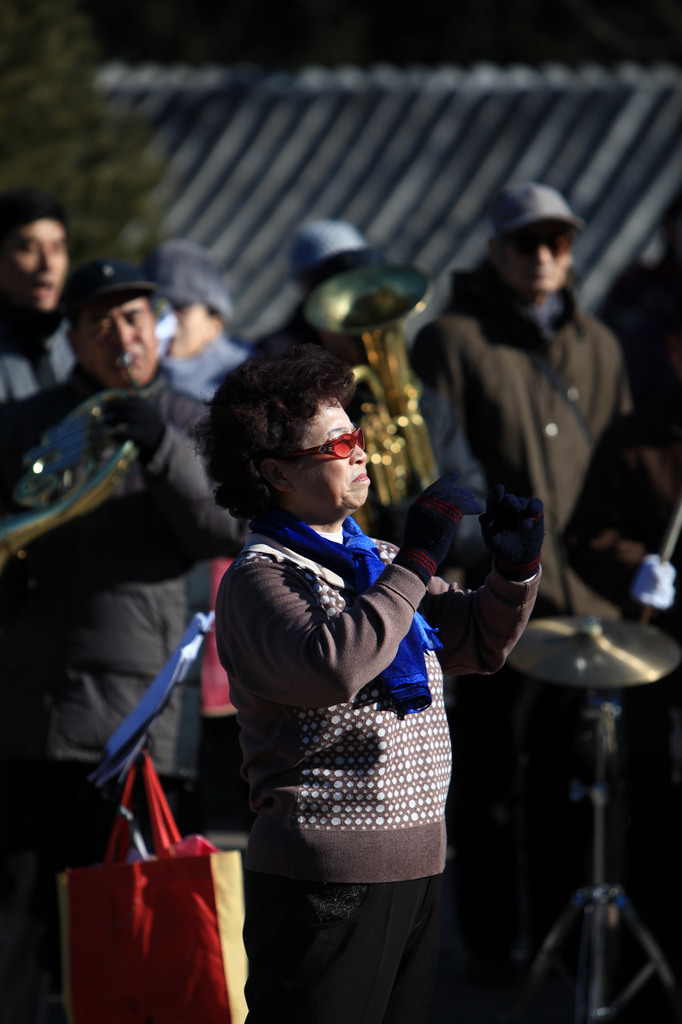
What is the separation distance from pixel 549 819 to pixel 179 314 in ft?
7.53

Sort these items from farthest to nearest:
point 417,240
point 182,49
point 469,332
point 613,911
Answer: point 182,49, point 417,240, point 469,332, point 613,911

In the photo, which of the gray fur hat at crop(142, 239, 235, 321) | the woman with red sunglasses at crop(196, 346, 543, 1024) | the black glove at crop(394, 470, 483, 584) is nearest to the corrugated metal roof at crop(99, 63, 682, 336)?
the gray fur hat at crop(142, 239, 235, 321)

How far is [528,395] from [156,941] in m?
2.34

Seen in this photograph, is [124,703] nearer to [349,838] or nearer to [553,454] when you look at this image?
[349,838]

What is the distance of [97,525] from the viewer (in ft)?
10.8

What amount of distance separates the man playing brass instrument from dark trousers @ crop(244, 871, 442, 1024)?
1.06 m

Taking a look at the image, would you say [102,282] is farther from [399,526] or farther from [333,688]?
[333,688]

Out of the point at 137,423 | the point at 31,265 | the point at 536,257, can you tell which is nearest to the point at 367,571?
the point at 137,423

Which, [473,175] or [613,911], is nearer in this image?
[613,911]

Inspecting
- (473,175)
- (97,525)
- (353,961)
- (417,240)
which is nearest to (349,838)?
(353,961)

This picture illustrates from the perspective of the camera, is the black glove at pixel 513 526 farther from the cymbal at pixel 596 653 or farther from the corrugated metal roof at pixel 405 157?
the corrugated metal roof at pixel 405 157

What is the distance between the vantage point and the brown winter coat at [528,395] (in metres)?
4.33

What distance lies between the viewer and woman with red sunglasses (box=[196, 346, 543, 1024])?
2.10 meters

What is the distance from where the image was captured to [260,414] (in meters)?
2.24
